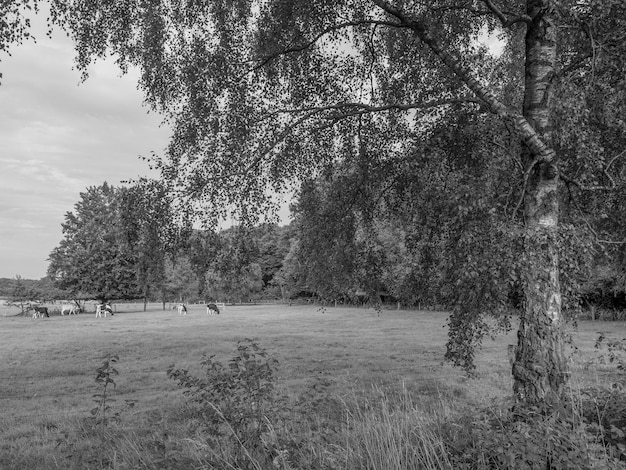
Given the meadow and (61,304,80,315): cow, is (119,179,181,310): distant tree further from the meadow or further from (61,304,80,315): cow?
(61,304,80,315): cow

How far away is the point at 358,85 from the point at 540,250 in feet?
19.4

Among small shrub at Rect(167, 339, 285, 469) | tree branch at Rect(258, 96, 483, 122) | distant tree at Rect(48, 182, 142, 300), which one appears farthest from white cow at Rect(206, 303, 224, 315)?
small shrub at Rect(167, 339, 285, 469)

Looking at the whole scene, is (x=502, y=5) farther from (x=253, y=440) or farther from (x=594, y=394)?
(x=253, y=440)

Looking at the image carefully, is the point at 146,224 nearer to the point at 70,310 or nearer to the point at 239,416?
the point at 239,416

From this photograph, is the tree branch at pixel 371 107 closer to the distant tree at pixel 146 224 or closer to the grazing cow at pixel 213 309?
the distant tree at pixel 146 224

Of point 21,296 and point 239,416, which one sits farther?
point 21,296

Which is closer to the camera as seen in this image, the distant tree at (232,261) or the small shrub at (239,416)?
the small shrub at (239,416)

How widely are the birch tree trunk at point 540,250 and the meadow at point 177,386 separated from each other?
0.47m

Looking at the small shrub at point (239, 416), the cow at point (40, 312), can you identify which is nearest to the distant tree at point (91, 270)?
the cow at point (40, 312)

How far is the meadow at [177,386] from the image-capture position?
21.2ft

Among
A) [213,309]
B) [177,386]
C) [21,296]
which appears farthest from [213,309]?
[177,386]

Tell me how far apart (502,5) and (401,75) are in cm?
224

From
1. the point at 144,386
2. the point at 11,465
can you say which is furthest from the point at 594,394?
the point at 144,386

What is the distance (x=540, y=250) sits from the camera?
550 centimetres
